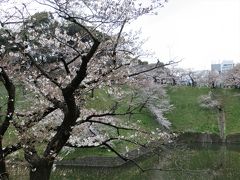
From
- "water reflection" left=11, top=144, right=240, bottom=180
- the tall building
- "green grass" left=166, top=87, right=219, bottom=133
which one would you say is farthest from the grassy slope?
the tall building

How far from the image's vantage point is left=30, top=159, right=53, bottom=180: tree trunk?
8414 mm

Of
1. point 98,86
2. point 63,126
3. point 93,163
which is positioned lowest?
point 93,163

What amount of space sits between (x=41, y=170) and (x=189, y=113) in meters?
40.9

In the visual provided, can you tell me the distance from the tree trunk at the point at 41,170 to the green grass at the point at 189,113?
3488cm

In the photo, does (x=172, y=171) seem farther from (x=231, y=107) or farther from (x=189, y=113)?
(x=231, y=107)

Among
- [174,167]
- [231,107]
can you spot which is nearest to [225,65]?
[231,107]

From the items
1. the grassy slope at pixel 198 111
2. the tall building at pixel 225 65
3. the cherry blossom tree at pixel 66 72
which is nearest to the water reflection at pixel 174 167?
the cherry blossom tree at pixel 66 72

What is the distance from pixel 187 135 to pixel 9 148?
1315 inches

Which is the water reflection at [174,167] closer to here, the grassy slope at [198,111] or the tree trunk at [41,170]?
the tree trunk at [41,170]

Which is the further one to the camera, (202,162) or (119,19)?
(202,162)

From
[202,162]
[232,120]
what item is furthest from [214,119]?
[202,162]

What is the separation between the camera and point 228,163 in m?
26.6

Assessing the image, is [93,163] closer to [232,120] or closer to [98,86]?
[98,86]

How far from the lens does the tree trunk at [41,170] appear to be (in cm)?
841
